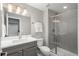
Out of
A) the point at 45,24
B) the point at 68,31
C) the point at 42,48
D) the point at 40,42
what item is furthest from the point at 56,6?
the point at 42,48

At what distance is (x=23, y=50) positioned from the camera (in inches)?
53.4

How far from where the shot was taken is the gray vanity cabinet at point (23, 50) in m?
1.26

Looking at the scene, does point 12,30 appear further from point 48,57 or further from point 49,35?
point 48,57

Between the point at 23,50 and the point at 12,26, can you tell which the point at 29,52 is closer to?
the point at 23,50

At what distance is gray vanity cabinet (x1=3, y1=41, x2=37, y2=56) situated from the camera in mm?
1259

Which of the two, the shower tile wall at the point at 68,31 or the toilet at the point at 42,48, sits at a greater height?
the shower tile wall at the point at 68,31

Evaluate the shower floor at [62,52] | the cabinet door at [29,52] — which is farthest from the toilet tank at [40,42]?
the shower floor at [62,52]

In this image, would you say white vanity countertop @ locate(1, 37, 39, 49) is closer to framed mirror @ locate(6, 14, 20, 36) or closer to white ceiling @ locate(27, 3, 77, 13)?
framed mirror @ locate(6, 14, 20, 36)

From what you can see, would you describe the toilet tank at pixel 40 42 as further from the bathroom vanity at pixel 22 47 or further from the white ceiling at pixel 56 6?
the white ceiling at pixel 56 6

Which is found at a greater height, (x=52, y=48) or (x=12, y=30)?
(x=12, y=30)

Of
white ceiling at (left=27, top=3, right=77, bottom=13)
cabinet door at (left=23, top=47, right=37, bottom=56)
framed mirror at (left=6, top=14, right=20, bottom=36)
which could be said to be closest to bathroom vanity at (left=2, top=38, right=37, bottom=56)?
cabinet door at (left=23, top=47, right=37, bottom=56)

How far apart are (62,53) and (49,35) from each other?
475 millimetres

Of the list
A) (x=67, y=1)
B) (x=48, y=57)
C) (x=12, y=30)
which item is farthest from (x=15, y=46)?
(x=67, y=1)

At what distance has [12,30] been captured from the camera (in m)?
1.37
